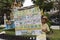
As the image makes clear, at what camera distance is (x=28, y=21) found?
7.16 ft

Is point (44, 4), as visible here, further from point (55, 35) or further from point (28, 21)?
point (55, 35)

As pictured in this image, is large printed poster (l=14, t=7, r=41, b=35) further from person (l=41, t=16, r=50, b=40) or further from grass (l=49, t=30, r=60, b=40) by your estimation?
grass (l=49, t=30, r=60, b=40)

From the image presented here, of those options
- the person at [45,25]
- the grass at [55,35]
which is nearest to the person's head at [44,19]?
the person at [45,25]

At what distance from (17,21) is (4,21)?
→ 17 centimetres

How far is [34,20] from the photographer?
2154 mm

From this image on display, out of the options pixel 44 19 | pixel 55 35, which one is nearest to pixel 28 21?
pixel 44 19

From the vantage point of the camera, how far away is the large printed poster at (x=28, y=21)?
2133 millimetres

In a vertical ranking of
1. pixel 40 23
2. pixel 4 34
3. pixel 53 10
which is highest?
pixel 53 10

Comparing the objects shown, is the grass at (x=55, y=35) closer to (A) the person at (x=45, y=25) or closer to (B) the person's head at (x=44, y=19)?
(A) the person at (x=45, y=25)

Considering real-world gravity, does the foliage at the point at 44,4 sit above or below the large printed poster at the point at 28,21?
above

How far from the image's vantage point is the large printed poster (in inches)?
84.0

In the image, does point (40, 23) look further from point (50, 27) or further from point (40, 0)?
point (40, 0)

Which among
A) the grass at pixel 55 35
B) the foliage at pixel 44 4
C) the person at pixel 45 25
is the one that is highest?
the foliage at pixel 44 4

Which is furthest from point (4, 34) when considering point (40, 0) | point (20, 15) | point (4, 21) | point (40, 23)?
point (40, 0)
